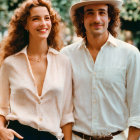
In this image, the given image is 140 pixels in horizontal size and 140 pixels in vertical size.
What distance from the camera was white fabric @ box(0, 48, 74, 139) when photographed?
279 centimetres

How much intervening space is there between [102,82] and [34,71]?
23.5 inches

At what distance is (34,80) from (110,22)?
3.23 ft

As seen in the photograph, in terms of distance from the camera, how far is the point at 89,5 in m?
2.96

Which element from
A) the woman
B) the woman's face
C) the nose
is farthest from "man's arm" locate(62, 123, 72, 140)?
the nose

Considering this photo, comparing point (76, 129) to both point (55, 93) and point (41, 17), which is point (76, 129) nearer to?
point (55, 93)

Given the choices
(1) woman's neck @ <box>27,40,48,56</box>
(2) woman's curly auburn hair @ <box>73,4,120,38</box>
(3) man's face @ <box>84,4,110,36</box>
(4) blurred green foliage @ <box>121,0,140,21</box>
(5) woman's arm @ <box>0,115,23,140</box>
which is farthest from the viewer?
(4) blurred green foliage @ <box>121,0,140,21</box>

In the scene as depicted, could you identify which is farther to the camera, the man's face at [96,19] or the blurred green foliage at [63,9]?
the blurred green foliage at [63,9]

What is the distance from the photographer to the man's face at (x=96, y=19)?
288cm

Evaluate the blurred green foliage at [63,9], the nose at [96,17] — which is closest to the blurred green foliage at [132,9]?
the blurred green foliage at [63,9]

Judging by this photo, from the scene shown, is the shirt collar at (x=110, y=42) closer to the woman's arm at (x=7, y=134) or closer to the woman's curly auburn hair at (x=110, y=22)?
the woman's curly auburn hair at (x=110, y=22)

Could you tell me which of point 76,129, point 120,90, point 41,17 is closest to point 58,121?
point 76,129

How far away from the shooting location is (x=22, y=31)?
10.1ft

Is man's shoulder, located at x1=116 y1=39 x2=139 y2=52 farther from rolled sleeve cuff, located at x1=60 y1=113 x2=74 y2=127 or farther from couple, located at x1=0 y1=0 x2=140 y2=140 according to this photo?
rolled sleeve cuff, located at x1=60 y1=113 x2=74 y2=127

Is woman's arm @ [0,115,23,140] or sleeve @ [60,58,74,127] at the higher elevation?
sleeve @ [60,58,74,127]
